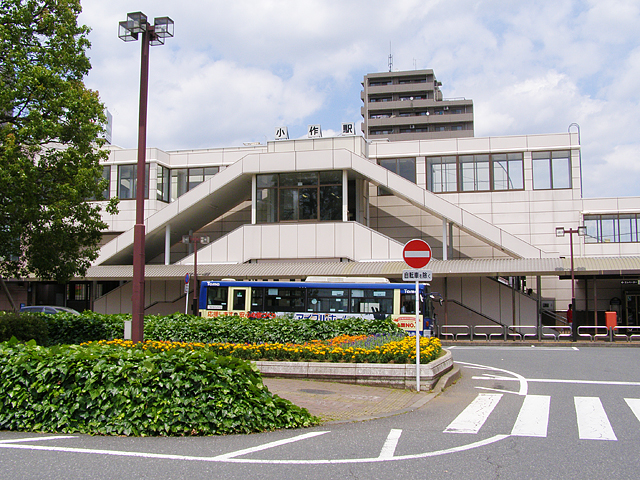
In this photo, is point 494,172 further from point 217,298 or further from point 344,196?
point 217,298

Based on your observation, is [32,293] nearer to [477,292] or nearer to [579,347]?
[477,292]

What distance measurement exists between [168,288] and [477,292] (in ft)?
60.1

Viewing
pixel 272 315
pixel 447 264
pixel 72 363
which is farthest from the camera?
pixel 447 264

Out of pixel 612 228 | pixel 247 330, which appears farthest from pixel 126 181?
pixel 612 228

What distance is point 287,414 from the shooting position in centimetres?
Result: 812

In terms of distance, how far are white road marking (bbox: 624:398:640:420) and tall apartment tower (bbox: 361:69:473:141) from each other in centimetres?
8031

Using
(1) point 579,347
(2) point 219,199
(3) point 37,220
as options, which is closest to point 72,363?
(3) point 37,220

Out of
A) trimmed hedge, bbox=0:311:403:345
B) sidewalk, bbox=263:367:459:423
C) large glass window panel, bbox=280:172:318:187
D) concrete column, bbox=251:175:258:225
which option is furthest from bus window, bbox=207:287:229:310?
sidewalk, bbox=263:367:459:423

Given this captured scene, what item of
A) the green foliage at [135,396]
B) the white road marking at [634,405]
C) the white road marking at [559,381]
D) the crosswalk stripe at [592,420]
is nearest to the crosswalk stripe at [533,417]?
the crosswalk stripe at [592,420]

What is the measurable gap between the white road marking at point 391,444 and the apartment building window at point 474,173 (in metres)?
29.5

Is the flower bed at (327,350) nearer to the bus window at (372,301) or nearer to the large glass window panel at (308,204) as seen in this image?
the bus window at (372,301)

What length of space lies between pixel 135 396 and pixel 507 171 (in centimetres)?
3180

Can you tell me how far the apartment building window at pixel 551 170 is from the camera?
35.0 metres

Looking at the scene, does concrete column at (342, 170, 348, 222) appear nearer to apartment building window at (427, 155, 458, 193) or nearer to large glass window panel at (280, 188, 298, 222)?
large glass window panel at (280, 188, 298, 222)
